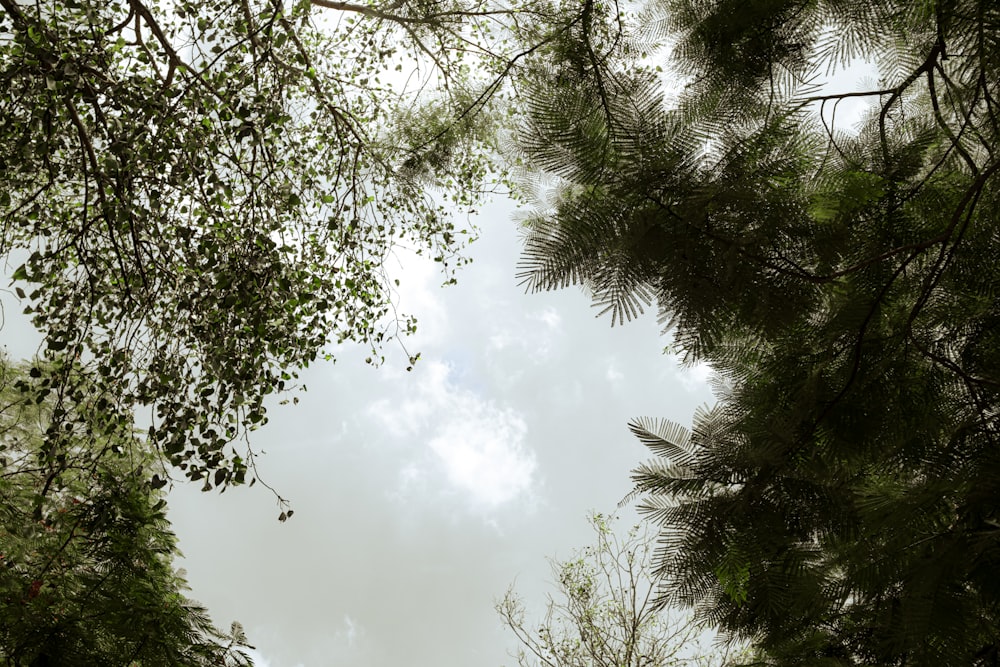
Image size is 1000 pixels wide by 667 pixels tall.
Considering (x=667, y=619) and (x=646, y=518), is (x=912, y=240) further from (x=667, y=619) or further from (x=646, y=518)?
(x=667, y=619)

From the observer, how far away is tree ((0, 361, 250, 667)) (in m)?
3.25

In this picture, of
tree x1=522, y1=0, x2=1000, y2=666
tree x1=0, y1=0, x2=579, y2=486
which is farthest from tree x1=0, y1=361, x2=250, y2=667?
tree x1=522, y1=0, x2=1000, y2=666

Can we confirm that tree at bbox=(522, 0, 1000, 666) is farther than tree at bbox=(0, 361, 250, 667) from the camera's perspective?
No

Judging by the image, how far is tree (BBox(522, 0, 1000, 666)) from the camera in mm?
1373

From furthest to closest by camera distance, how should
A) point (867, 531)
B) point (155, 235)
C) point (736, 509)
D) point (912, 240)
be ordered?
point (155, 235)
point (912, 240)
point (736, 509)
point (867, 531)

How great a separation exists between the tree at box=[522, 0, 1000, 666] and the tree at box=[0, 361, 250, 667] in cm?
227

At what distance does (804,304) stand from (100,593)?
3.50 meters

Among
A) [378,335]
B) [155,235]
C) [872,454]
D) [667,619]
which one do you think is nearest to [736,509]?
[872,454]

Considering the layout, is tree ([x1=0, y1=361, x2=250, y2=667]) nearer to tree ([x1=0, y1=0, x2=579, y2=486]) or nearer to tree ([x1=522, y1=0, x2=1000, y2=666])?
tree ([x1=0, y1=0, x2=579, y2=486])

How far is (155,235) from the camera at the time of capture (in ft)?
9.03

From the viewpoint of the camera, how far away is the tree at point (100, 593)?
325 centimetres

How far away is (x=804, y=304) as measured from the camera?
5.27 feet

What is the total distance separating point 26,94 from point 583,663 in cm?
764

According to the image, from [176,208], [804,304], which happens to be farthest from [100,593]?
[804,304]
